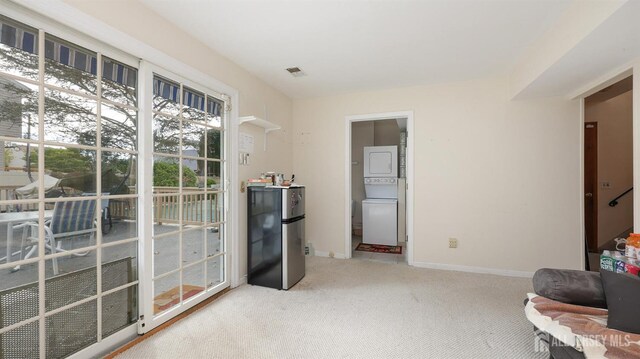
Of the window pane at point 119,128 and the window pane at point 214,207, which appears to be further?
the window pane at point 214,207

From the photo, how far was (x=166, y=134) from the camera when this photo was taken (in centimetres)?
216

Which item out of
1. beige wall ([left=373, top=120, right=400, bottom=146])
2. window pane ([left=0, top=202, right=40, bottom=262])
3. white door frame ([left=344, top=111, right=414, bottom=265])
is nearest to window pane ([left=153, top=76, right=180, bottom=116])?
window pane ([left=0, top=202, right=40, bottom=262])

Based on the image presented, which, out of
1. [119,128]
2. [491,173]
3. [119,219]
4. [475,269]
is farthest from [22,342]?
[491,173]

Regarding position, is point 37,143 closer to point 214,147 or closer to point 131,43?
point 131,43

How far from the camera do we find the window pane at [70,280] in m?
1.51

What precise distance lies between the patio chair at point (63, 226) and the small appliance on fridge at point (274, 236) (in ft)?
4.71

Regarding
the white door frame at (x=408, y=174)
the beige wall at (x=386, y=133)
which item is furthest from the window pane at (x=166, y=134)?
the beige wall at (x=386, y=133)

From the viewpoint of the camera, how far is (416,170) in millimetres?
3518

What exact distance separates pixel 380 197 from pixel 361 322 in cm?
304

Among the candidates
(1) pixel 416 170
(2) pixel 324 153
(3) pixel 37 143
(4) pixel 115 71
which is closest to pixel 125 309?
(3) pixel 37 143

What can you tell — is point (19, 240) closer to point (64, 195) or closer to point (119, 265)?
point (64, 195)

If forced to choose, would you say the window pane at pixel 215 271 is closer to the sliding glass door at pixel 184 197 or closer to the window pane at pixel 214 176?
the sliding glass door at pixel 184 197

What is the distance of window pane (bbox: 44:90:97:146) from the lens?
1.50 m

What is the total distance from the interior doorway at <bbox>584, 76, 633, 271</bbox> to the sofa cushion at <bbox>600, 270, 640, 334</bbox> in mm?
3239
